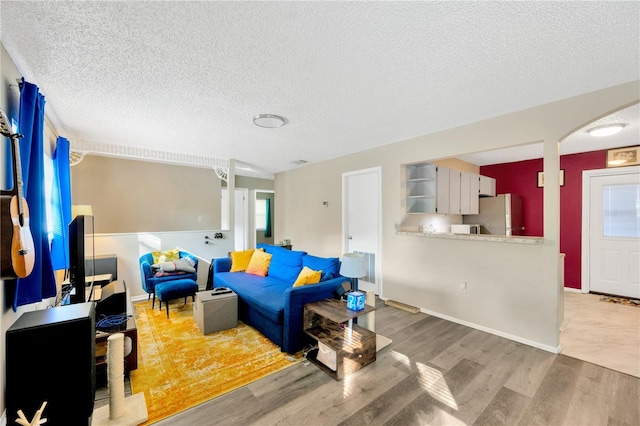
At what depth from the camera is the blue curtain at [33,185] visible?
5.72 ft

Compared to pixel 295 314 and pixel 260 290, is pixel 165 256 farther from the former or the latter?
pixel 295 314

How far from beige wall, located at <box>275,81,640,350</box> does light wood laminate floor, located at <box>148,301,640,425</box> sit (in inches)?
16.0

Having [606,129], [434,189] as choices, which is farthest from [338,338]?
[606,129]

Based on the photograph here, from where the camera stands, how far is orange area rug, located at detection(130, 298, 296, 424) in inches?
78.1

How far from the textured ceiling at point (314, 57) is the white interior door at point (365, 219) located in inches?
57.9

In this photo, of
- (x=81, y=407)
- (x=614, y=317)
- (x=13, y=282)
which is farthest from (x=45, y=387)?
(x=614, y=317)

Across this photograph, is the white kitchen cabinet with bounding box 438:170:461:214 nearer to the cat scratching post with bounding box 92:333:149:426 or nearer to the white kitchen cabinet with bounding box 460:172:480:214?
the white kitchen cabinet with bounding box 460:172:480:214

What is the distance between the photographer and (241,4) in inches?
54.6

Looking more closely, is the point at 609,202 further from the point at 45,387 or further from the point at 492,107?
the point at 45,387

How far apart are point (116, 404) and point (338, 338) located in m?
1.67

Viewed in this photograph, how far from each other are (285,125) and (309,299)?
82.0 inches

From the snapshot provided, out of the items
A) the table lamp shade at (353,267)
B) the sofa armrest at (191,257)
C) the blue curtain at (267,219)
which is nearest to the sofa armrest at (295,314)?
the table lamp shade at (353,267)

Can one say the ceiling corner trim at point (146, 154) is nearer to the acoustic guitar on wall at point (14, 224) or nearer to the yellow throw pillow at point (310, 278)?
the acoustic guitar on wall at point (14, 224)

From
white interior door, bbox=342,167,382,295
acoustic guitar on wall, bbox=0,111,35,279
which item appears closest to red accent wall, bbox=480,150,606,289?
white interior door, bbox=342,167,382,295
